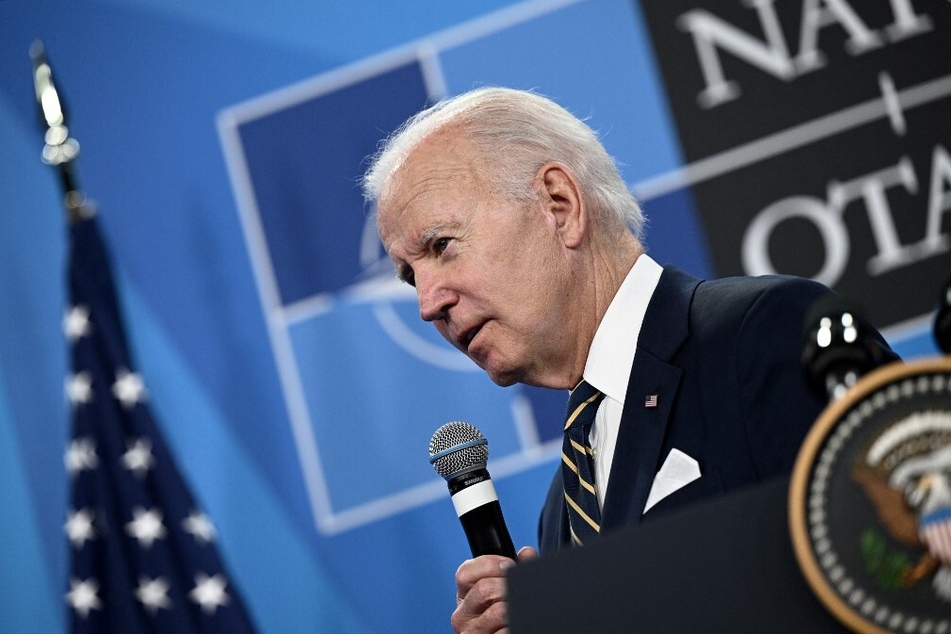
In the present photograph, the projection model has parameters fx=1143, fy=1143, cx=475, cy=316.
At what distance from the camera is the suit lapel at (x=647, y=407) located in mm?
1543

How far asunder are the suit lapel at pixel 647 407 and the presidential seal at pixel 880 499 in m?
0.74

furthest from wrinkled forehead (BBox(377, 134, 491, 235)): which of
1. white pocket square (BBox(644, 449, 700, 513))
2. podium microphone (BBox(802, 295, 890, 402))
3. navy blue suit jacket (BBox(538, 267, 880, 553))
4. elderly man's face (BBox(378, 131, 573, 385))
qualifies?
podium microphone (BBox(802, 295, 890, 402))

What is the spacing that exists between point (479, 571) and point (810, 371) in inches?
28.5

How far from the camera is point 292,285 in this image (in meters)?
3.49

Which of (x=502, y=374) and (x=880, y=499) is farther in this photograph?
(x=502, y=374)

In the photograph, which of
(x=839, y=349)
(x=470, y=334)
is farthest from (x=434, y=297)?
(x=839, y=349)

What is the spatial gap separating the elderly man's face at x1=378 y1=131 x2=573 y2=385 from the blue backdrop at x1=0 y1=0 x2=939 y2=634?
145 centimetres

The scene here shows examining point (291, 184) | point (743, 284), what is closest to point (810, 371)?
point (743, 284)

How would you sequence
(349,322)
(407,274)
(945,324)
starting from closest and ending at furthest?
(945,324)
(407,274)
(349,322)

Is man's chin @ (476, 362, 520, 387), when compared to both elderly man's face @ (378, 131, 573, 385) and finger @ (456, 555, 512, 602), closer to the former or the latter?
elderly man's face @ (378, 131, 573, 385)

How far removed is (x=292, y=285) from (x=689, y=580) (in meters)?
2.77

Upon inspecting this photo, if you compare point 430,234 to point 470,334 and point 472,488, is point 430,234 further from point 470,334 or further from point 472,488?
point 472,488

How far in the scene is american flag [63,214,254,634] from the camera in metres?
Result: 3.23

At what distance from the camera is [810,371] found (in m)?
0.89
